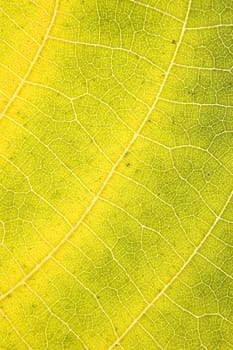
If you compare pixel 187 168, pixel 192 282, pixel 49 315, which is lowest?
pixel 192 282

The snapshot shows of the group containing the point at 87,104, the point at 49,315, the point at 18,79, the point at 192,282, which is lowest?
the point at 192,282

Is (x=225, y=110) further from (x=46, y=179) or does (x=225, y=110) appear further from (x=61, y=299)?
(x=61, y=299)

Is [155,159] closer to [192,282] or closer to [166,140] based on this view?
[166,140]

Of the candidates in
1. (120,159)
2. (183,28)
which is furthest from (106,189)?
(183,28)

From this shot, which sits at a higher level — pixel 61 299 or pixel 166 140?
pixel 166 140

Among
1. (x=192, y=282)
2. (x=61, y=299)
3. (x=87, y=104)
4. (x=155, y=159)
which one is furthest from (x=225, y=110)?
(x=61, y=299)

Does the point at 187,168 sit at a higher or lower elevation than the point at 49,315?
higher
